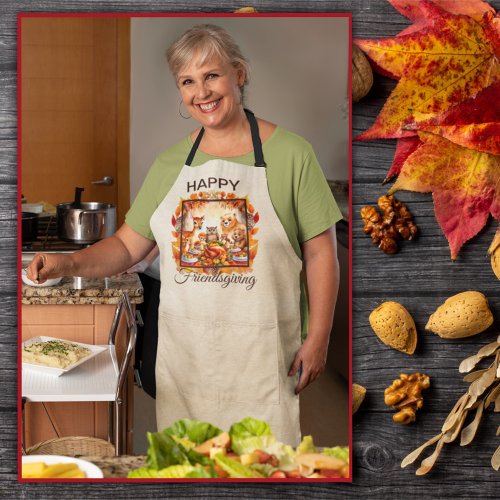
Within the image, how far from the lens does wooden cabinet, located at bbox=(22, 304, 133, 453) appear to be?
1351 mm

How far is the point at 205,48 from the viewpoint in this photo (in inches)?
52.4

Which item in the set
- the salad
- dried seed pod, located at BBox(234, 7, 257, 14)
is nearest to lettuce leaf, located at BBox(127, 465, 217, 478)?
the salad

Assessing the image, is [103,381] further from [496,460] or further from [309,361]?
[496,460]

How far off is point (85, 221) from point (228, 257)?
26 cm

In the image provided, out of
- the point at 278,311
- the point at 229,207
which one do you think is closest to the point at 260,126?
the point at 229,207

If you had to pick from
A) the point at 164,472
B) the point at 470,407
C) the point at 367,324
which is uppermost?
the point at 367,324

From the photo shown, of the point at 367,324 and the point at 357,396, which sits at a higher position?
the point at 367,324

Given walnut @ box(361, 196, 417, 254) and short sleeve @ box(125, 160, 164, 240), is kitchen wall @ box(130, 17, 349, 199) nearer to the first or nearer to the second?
short sleeve @ box(125, 160, 164, 240)

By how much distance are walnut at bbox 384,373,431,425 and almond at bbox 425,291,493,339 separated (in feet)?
0.31

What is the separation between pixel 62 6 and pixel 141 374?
661 millimetres

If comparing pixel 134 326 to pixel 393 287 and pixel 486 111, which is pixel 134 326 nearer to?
pixel 393 287

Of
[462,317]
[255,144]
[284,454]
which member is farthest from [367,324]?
[255,144]

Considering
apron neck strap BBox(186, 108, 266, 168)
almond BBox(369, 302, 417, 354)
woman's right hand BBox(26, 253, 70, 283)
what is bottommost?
almond BBox(369, 302, 417, 354)

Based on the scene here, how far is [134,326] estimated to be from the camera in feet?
4.42
